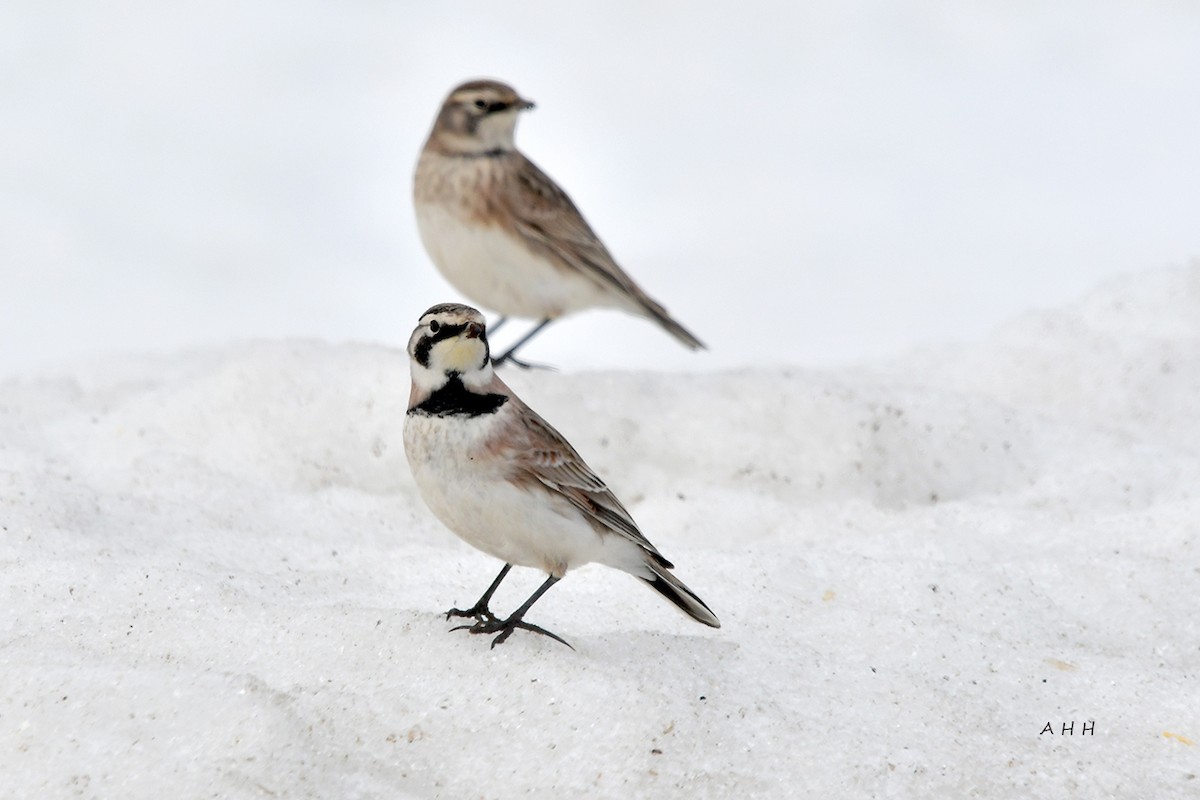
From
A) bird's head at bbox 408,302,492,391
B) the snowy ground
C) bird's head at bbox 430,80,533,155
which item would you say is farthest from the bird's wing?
bird's head at bbox 408,302,492,391

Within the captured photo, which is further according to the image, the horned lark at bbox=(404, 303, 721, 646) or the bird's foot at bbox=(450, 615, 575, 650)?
the bird's foot at bbox=(450, 615, 575, 650)

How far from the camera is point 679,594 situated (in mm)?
4387

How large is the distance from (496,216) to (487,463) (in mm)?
3304

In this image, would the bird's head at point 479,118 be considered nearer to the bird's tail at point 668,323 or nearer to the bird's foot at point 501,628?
the bird's tail at point 668,323

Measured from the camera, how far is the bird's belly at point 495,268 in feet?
23.3

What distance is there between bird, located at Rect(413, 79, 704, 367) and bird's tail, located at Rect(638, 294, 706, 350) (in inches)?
12.5

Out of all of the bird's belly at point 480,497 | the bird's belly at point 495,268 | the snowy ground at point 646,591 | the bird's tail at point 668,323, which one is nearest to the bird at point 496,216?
the bird's belly at point 495,268

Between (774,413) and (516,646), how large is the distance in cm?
328

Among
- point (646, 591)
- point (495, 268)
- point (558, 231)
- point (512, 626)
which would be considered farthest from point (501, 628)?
point (558, 231)

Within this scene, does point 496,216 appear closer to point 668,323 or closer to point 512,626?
point 668,323

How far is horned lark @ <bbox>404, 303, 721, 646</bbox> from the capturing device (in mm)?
3951

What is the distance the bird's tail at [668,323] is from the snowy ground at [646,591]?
19cm

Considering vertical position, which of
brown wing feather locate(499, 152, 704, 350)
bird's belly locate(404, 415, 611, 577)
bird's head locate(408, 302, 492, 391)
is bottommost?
bird's belly locate(404, 415, 611, 577)

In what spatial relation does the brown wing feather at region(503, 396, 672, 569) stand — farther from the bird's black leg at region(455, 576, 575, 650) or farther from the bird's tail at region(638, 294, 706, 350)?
the bird's tail at region(638, 294, 706, 350)
